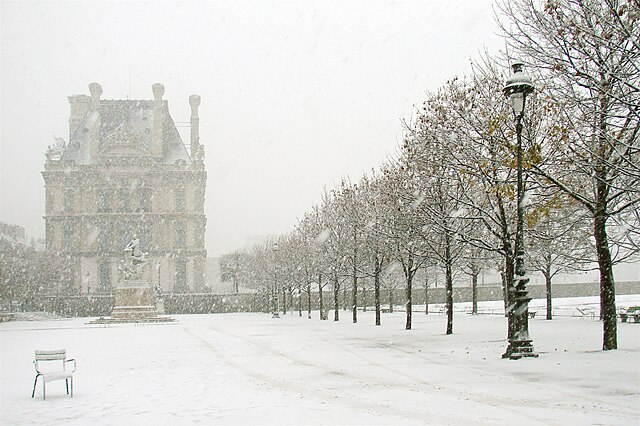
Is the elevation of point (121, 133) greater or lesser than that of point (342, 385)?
greater

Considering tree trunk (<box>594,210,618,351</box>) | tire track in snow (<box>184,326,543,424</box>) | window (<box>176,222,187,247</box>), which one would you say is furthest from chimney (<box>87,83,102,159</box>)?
tree trunk (<box>594,210,618,351</box>)

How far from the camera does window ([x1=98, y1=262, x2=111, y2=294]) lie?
7338cm

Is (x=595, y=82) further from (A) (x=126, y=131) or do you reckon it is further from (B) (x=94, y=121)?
(B) (x=94, y=121)

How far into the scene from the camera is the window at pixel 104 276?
73375mm

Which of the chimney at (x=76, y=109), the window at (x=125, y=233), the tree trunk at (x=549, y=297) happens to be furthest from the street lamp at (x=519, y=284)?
the chimney at (x=76, y=109)

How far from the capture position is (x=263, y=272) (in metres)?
67.4

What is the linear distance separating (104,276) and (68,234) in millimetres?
6792

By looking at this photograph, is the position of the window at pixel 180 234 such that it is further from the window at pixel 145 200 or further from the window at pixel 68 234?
the window at pixel 68 234

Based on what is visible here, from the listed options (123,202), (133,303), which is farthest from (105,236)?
(133,303)

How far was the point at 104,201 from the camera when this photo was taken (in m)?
76.8

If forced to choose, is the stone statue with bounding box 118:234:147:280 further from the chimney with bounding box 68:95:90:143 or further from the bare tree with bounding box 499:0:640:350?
the chimney with bounding box 68:95:90:143

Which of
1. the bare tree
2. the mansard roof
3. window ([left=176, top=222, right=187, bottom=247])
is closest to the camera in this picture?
the bare tree

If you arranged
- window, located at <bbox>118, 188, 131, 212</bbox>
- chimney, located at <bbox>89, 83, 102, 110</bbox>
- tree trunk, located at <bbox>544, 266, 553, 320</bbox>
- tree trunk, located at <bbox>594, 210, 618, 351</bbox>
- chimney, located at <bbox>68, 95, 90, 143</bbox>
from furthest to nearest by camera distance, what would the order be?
chimney, located at <bbox>68, 95, 90, 143</bbox>, chimney, located at <bbox>89, 83, 102, 110</bbox>, window, located at <bbox>118, 188, 131, 212</bbox>, tree trunk, located at <bbox>544, 266, 553, 320</bbox>, tree trunk, located at <bbox>594, 210, 618, 351</bbox>

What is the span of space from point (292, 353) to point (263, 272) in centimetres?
4863
